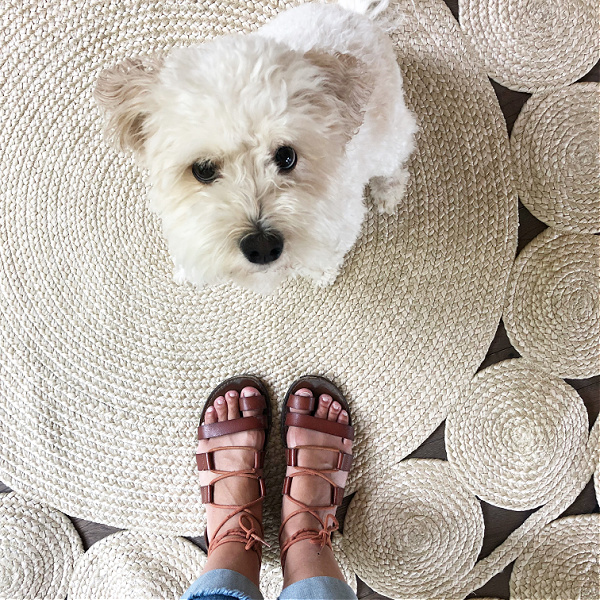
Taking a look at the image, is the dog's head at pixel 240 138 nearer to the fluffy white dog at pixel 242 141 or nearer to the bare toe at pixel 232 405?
the fluffy white dog at pixel 242 141

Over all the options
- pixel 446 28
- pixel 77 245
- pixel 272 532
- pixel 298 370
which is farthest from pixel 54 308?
pixel 446 28

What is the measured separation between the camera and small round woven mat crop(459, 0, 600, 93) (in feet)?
3.93

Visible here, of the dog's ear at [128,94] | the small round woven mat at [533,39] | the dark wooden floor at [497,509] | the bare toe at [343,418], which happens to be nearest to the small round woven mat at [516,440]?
the dark wooden floor at [497,509]

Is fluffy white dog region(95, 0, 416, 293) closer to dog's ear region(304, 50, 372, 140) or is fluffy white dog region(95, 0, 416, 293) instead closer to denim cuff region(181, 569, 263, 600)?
dog's ear region(304, 50, 372, 140)

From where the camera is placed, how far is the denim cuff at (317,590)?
2.92 ft

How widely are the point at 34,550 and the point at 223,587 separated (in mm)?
561

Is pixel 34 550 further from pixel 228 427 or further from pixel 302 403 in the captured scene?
pixel 302 403

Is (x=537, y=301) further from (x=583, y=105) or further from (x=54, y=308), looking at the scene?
(x=54, y=308)

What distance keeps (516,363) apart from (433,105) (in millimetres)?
682

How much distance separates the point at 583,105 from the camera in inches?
Answer: 47.3

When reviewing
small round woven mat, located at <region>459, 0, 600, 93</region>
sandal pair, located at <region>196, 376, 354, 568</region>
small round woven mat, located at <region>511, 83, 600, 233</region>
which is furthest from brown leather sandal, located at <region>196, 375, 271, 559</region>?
small round woven mat, located at <region>459, 0, 600, 93</region>

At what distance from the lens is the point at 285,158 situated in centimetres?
74

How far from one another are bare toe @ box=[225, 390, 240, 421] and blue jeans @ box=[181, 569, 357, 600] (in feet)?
1.06

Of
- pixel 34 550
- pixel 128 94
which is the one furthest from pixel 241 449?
pixel 128 94
